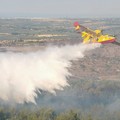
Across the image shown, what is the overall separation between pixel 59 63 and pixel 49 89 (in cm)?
2654

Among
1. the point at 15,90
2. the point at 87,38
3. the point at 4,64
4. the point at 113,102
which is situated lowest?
the point at 113,102

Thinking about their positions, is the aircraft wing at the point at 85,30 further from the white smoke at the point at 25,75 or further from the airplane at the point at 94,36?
the white smoke at the point at 25,75

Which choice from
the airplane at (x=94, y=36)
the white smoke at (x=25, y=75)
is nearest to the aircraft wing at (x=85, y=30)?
the airplane at (x=94, y=36)

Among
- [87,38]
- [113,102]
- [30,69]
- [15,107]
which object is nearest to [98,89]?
[113,102]

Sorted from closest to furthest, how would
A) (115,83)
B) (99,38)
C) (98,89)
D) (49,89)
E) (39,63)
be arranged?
1. (99,38)
2. (39,63)
3. (49,89)
4. (98,89)
5. (115,83)

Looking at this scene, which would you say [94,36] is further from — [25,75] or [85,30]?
[25,75]

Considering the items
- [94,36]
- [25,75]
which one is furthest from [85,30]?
[25,75]

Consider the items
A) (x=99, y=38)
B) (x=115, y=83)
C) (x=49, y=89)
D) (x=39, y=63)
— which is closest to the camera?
(x=99, y=38)

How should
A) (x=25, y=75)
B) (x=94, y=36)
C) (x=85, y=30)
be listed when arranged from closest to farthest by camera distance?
1. (x=94, y=36)
2. (x=85, y=30)
3. (x=25, y=75)

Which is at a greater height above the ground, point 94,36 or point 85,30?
point 85,30

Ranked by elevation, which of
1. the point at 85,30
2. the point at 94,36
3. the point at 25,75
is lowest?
the point at 25,75

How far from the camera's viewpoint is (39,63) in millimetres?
141625

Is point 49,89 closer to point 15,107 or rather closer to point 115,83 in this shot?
point 15,107

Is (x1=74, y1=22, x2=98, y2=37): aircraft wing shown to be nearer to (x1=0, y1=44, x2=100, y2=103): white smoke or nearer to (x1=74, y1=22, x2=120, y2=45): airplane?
(x1=74, y1=22, x2=120, y2=45): airplane
